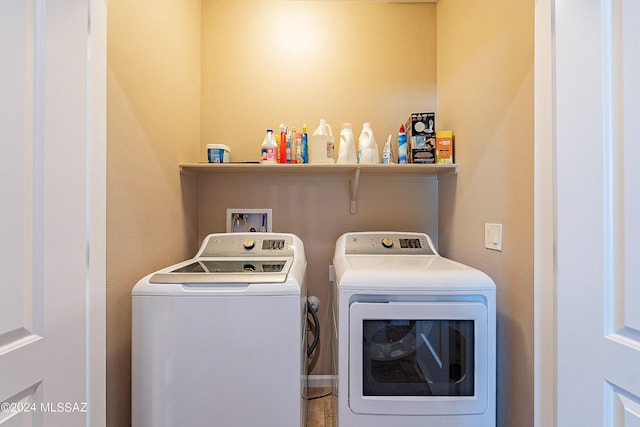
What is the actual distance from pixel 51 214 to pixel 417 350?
4.44ft

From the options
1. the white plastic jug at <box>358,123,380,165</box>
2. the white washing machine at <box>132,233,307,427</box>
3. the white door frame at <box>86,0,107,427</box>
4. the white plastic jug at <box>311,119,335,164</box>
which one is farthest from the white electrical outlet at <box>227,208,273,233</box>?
the white door frame at <box>86,0,107,427</box>

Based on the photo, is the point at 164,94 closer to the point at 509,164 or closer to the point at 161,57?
the point at 161,57

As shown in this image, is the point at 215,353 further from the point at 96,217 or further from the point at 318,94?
the point at 318,94

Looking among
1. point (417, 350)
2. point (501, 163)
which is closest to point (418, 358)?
point (417, 350)

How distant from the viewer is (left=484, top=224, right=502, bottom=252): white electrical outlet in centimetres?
126

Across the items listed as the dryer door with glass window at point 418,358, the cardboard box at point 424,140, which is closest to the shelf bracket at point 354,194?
the cardboard box at point 424,140

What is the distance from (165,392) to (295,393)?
1.67ft

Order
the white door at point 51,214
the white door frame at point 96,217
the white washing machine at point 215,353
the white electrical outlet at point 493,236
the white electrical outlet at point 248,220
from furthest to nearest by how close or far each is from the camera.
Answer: the white electrical outlet at point 248,220, the white electrical outlet at point 493,236, the white washing machine at point 215,353, the white door frame at point 96,217, the white door at point 51,214

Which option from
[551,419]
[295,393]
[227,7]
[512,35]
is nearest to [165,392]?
[295,393]

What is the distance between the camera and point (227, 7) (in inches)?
78.0

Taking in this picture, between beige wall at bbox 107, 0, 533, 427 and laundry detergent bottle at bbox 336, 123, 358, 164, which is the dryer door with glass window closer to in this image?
beige wall at bbox 107, 0, 533, 427

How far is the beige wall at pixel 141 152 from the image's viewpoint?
1141 millimetres

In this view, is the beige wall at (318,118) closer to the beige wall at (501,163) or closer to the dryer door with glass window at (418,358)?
the beige wall at (501,163)

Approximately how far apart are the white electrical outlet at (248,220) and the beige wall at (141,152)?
0.29m
